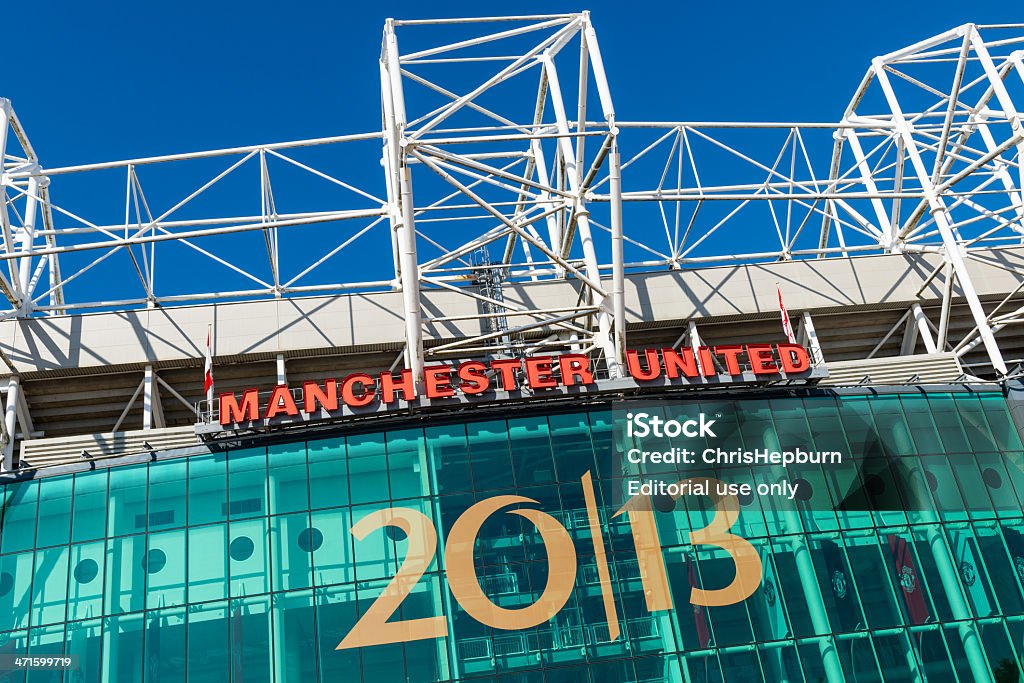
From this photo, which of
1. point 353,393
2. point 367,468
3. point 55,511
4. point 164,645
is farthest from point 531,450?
point 55,511

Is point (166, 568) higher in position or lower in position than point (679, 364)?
lower

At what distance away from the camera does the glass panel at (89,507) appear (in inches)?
1337

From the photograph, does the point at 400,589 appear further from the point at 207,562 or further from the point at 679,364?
the point at 679,364

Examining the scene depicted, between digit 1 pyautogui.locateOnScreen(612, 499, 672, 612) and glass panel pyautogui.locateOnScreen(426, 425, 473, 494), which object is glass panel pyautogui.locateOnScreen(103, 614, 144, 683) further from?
digit 1 pyautogui.locateOnScreen(612, 499, 672, 612)

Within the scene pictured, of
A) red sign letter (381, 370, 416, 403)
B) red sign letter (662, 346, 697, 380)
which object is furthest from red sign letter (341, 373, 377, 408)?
red sign letter (662, 346, 697, 380)

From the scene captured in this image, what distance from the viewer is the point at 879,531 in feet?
114

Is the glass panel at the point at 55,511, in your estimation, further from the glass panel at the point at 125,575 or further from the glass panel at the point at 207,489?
the glass panel at the point at 207,489

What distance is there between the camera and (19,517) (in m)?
34.2

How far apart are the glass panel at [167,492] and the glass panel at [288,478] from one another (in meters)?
3.32

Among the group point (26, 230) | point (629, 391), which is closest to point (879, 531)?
point (629, 391)

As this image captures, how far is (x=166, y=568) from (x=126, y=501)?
3215mm

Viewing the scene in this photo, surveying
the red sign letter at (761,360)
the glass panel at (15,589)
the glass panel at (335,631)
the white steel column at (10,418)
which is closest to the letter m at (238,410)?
the glass panel at (335,631)

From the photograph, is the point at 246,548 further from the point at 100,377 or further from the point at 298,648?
the point at 100,377

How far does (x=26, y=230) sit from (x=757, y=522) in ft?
115
